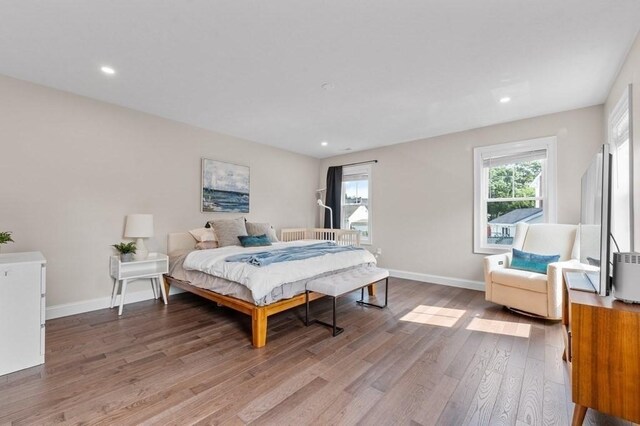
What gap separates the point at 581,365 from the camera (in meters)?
1.38

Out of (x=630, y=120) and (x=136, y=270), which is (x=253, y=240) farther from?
(x=630, y=120)

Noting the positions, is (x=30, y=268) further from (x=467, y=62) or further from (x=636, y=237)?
(x=636, y=237)

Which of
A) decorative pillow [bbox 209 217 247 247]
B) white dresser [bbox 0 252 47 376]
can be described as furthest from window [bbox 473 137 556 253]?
white dresser [bbox 0 252 47 376]

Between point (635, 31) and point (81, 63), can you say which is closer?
point (635, 31)

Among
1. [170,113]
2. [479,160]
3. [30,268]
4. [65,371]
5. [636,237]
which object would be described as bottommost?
[65,371]

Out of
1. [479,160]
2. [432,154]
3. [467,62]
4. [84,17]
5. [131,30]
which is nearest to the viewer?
[84,17]

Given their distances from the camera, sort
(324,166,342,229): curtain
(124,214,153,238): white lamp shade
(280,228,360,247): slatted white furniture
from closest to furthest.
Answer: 1. (124,214,153,238): white lamp shade
2. (280,228,360,247): slatted white furniture
3. (324,166,342,229): curtain

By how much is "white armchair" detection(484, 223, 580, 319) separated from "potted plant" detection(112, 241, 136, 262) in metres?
4.27

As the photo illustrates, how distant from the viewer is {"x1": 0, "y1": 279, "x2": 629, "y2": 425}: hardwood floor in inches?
62.4

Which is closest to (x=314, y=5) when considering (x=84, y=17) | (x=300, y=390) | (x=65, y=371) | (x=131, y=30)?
(x=131, y=30)

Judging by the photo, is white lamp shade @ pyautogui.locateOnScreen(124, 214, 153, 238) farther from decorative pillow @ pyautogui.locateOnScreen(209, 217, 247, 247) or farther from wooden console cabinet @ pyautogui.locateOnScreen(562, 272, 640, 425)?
wooden console cabinet @ pyautogui.locateOnScreen(562, 272, 640, 425)

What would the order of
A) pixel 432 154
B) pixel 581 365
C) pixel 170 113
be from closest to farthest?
pixel 581 365, pixel 170 113, pixel 432 154

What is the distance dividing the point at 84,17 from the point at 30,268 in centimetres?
187

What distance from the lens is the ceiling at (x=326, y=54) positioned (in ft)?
6.14
